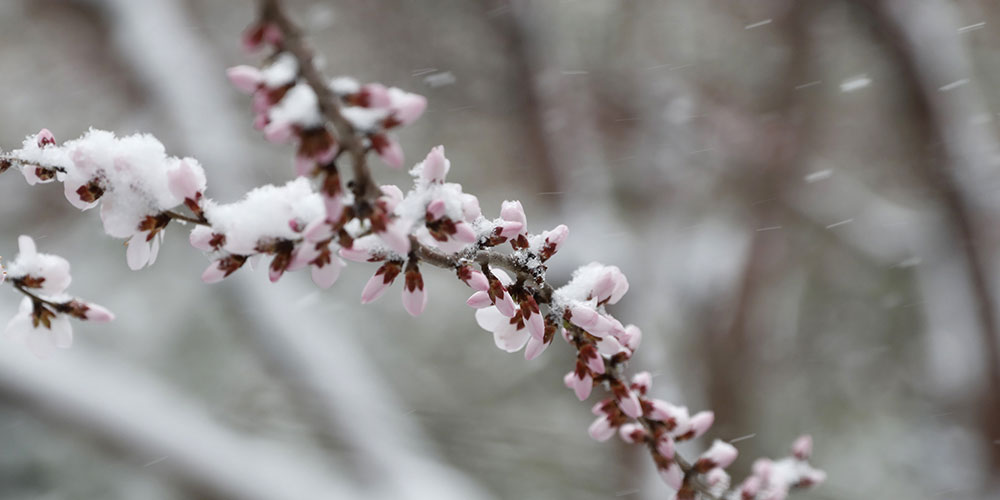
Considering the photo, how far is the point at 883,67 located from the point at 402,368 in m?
2.43

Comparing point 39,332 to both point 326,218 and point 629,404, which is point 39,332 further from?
point 629,404

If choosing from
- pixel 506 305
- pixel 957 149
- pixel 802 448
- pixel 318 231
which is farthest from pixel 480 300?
pixel 957 149

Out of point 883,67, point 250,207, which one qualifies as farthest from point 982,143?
point 250,207

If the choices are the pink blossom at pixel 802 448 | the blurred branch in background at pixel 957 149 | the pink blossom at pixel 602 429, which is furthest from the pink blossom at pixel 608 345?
the blurred branch in background at pixel 957 149

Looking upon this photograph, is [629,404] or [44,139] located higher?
[44,139]

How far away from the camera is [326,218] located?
0.29 m

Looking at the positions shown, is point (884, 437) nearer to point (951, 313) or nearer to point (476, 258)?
point (951, 313)

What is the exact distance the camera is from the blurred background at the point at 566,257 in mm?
1773

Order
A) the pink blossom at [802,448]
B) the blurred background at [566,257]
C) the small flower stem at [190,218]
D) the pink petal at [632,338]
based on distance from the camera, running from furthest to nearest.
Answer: the blurred background at [566,257]
the pink blossom at [802,448]
the pink petal at [632,338]
the small flower stem at [190,218]

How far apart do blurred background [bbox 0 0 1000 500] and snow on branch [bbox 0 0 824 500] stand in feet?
4.01

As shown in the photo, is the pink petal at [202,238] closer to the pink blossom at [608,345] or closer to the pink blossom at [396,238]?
the pink blossom at [396,238]

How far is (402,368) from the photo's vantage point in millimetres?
3084

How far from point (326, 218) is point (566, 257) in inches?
58.0

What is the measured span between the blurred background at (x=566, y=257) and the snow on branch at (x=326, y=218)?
122 centimetres
